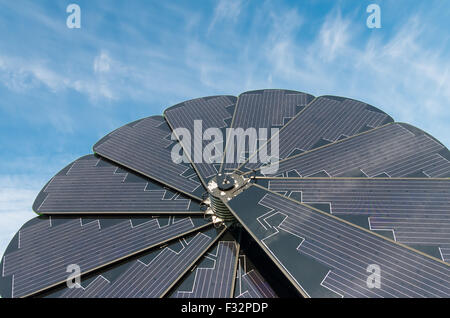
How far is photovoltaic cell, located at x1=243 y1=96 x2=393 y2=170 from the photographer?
90.2 ft

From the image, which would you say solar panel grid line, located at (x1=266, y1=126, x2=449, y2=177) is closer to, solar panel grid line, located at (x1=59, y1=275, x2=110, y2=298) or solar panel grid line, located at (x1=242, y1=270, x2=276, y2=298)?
solar panel grid line, located at (x1=242, y1=270, x2=276, y2=298)

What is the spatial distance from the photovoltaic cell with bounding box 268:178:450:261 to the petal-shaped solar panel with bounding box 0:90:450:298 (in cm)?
9

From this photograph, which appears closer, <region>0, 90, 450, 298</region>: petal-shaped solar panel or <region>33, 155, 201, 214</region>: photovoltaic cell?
<region>0, 90, 450, 298</region>: petal-shaped solar panel

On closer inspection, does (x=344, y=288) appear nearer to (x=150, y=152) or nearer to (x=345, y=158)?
(x=345, y=158)

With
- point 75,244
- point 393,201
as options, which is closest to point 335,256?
point 393,201

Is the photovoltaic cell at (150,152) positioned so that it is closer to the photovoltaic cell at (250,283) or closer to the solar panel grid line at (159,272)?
the solar panel grid line at (159,272)

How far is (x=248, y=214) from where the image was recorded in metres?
19.8

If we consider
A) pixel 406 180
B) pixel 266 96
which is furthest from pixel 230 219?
pixel 266 96

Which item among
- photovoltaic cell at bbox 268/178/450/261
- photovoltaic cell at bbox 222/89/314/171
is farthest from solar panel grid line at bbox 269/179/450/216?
photovoltaic cell at bbox 222/89/314/171

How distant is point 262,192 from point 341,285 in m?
8.00

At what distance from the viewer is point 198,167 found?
84.7 ft

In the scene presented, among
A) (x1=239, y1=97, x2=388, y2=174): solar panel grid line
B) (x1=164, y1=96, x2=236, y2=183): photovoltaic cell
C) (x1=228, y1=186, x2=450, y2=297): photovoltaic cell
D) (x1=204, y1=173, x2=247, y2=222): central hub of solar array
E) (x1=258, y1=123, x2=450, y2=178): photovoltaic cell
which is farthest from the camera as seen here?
(x1=239, y1=97, x2=388, y2=174): solar panel grid line

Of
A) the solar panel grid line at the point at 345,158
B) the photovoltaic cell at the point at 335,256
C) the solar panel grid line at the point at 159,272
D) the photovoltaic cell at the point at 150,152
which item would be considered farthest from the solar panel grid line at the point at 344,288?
the photovoltaic cell at the point at 150,152

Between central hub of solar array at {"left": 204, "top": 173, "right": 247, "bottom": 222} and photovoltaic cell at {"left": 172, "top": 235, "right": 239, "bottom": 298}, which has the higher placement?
central hub of solar array at {"left": 204, "top": 173, "right": 247, "bottom": 222}
